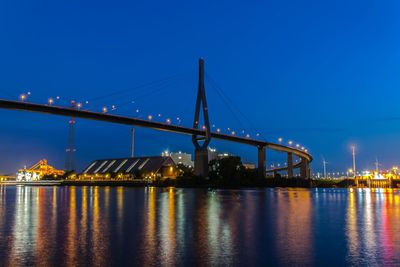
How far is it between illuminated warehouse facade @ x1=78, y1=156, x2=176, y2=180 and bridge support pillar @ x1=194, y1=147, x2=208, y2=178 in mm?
34316

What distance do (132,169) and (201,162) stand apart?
2504 inches

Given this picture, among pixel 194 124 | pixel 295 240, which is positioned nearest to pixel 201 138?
pixel 194 124

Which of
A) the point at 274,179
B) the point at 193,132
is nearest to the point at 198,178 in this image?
the point at 193,132

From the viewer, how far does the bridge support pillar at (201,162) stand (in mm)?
73688

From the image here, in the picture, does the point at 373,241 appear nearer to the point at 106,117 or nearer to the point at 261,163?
the point at 106,117

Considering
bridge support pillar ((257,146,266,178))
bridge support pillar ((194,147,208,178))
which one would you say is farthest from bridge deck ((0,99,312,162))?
bridge support pillar ((257,146,266,178))

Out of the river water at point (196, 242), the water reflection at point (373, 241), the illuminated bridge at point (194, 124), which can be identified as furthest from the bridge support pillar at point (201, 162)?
the river water at point (196, 242)

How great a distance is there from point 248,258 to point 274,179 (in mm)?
83428

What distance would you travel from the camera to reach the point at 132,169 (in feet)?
440

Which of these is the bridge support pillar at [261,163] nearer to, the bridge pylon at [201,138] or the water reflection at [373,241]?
the bridge pylon at [201,138]

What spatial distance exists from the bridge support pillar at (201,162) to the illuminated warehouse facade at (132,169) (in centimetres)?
3432

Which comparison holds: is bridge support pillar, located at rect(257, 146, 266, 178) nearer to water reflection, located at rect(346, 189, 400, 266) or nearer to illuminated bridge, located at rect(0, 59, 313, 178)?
illuminated bridge, located at rect(0, 59, 313, 178)

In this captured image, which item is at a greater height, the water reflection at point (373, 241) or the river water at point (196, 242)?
the river water at point (196, 242)

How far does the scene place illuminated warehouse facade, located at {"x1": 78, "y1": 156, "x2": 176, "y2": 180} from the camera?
123m
